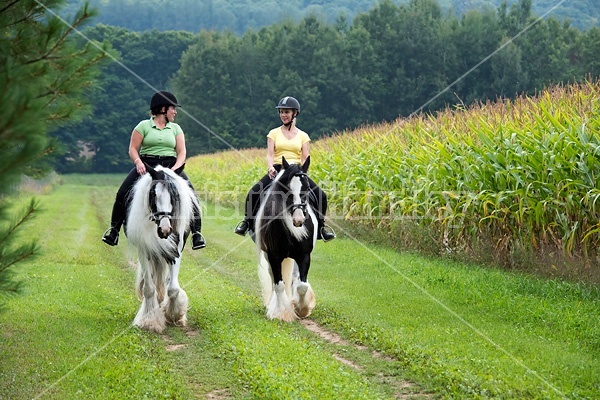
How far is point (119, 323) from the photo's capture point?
30.0 ft

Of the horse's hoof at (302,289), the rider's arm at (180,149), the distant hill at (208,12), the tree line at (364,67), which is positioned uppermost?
the distant hill at (208,12)

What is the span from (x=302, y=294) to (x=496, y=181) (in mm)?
4338

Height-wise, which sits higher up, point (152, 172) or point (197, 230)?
point (152, 172)

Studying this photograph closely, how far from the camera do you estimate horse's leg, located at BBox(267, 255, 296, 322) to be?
371 inches

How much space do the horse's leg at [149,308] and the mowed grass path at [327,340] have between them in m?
0.15

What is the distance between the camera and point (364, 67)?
66.3m

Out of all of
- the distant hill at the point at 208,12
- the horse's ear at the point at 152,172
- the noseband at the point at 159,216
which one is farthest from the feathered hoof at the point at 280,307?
the distant hill at the point at 208,12

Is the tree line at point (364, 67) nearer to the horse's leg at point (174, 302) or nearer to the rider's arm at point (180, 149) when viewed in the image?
the rider's arm at point (180, 149)

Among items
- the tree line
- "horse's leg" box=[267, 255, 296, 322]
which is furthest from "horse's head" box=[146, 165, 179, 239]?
the tree line

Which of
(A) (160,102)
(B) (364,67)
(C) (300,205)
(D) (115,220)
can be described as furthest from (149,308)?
(B) (364,67)

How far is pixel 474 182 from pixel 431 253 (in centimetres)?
200

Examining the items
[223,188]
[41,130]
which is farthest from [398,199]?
[223,188]

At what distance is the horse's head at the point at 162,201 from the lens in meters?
8.39

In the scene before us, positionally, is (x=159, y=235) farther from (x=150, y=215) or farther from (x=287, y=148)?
(x=287, y=148)
